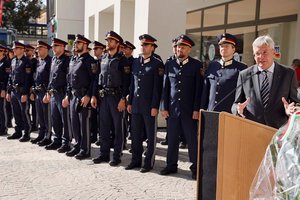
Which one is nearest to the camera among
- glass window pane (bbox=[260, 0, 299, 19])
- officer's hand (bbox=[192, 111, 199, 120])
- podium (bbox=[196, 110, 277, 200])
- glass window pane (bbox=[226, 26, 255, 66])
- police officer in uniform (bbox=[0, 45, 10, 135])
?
podium (bbox=[196, 110, 277, 200])

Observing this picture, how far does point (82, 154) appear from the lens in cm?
550

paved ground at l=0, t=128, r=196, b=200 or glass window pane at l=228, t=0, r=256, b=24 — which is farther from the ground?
glass window pane at l=228, t=0, r=256, b=24

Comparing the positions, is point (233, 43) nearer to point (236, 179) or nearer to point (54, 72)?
point (236, 179)

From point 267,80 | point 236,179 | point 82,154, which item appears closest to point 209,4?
point 82,154

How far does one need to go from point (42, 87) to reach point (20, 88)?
2.29ft

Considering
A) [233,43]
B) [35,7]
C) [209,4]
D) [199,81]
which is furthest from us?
[35,7]

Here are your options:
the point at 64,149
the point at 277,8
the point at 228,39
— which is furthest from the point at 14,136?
the point at 277,8

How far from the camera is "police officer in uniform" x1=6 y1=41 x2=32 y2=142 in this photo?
659 cm

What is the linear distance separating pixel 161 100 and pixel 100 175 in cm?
131

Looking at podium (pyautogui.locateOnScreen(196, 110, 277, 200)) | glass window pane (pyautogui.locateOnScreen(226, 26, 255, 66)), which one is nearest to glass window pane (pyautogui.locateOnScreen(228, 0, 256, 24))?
glass window pane (pyautogui.locateOnScreen(226, 26, 255, 66))

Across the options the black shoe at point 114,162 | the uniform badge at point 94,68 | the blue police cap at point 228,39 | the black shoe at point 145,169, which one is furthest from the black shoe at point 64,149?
the blue police cap at point 228,39

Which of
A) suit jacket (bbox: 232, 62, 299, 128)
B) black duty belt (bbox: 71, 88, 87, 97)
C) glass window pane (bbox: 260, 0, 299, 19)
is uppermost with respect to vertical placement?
glass window pane (bbox: 260, 0, 299, 19)

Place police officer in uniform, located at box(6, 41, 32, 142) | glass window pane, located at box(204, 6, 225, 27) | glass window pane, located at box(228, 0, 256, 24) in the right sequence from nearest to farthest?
police officer in uniform, located at box(6, 41, 32, 142) → glass window pane, located at box(228, 0, 256, 24) → glass window pane, located at box(204, 6, 225, 27)

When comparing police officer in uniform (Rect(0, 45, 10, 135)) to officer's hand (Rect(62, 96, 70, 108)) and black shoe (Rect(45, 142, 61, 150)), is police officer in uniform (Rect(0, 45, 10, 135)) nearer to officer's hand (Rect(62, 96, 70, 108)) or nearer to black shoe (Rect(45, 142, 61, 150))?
black shoe (Rect(45, 142, 61, 150))
